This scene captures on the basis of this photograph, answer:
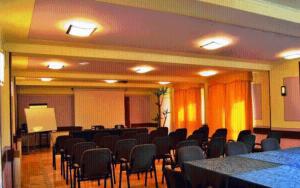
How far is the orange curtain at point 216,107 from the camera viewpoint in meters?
9.86

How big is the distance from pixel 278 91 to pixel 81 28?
5884 millimetres

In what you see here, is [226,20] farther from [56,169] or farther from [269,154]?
[56,169]

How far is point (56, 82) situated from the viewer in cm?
1085

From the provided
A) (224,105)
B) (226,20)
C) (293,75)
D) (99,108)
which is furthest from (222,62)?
(99,108)

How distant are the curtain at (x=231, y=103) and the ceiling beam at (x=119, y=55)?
1.45 metres

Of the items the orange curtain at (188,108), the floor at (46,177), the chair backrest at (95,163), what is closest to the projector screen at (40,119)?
the floor at (46,177)

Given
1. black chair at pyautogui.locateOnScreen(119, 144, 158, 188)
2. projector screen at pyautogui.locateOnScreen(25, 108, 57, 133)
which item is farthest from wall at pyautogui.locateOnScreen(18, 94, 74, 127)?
black chair at pyautogui.locateOnScreen(119, 144, 158, 188)

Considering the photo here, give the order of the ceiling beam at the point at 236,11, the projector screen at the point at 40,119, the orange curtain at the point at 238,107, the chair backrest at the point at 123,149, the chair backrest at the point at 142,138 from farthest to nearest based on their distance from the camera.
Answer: the projector screen at the point at 40,119
the orange curtain at the point at 238,107
the chair backrest at the point at 142,138
the chair backrest at the point at 123,149
the ceiling beam at the point at 236,11

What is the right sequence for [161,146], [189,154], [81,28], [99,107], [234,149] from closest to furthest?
[81,28] → [189,154] → [234,149] → [161,146] → [99,107]

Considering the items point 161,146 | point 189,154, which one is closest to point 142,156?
→ point 189,154

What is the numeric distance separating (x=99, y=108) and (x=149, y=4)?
1056 centimetres

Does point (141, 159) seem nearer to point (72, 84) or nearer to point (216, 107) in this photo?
point (216, 107)

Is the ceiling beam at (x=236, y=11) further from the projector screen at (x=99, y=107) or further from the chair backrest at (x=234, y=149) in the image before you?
the projector screen at (x=99, y=107)

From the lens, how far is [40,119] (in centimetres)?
1123
